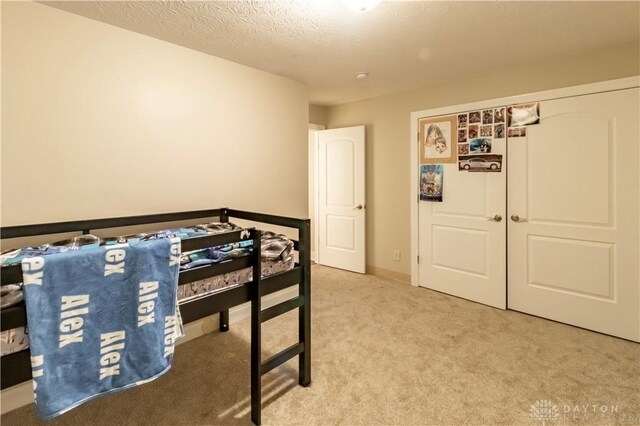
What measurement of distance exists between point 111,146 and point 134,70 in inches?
21.2

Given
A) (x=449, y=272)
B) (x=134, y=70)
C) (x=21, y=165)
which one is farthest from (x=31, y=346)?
(x=449, y=272)

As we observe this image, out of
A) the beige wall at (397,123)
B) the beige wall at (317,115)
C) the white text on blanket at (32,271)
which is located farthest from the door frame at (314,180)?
the white text on blanket at (32,271)

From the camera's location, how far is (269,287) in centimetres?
176

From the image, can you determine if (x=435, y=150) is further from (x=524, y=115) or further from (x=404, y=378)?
(x=404, y=378)

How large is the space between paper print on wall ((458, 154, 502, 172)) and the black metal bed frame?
6.91 feet

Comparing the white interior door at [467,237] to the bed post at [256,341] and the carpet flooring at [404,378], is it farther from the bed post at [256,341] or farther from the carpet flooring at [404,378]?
the bed post at [256,341]

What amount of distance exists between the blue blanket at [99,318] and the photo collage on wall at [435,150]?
2.81 m

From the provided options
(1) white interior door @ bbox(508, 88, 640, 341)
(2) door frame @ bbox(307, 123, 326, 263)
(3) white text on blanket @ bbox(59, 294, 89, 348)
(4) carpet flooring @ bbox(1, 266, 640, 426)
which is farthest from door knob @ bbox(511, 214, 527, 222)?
(3) white text on blanket @ bbox(59, 294, 89, 348)

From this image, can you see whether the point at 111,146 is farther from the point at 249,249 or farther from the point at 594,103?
the point at 594,103

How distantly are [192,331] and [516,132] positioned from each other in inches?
125

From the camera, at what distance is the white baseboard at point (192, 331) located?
1.77m

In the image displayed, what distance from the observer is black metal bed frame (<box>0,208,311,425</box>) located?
1081 millimetres

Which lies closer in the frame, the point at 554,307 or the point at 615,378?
the point at 615,378

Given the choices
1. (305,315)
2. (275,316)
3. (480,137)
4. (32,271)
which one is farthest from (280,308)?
(480,137)
